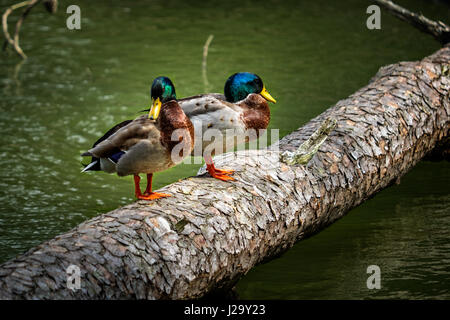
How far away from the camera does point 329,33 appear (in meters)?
8.91

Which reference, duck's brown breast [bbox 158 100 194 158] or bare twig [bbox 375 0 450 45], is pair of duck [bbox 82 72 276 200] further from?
bare twig [bbox 375 0 450 45]

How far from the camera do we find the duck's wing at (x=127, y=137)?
315 cm

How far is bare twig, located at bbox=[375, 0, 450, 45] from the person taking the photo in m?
5.77

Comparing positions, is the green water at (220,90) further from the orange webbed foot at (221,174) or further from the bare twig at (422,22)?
the bare twig at (422,22)

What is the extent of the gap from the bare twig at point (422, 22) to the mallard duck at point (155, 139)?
10.5ft

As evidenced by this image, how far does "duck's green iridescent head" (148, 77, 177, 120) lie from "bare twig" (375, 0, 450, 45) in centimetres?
319

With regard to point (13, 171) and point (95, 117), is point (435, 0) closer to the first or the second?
point (95, 117)

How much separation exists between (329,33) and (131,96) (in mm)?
3206

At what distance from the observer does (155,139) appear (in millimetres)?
3137

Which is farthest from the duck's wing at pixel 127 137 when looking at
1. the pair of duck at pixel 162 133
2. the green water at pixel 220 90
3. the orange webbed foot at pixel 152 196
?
the green water at pixel 220 90

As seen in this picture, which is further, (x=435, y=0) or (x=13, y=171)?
(x=435, y=0)

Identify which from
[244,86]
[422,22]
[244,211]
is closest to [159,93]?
[244,86]
